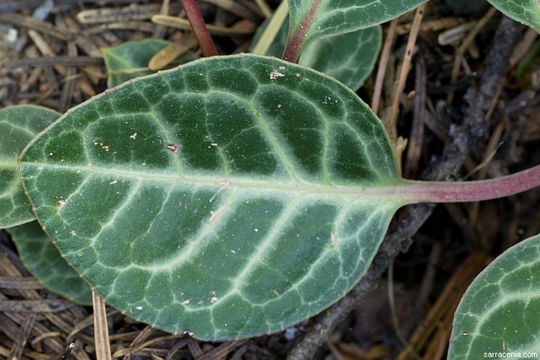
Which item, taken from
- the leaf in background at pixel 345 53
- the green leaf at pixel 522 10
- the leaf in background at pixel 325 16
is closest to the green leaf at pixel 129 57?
the leaf in background at pixel 345 53

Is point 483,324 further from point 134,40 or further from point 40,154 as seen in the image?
point 134,40

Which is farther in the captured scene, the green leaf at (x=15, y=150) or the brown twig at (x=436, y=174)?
the brown twig at (x=436, y=174)

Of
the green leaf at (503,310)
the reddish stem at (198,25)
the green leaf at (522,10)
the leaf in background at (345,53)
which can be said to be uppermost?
the green leaf at (522,10)

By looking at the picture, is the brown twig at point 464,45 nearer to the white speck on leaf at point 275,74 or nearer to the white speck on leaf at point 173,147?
the white speck on leaf at point 275,74

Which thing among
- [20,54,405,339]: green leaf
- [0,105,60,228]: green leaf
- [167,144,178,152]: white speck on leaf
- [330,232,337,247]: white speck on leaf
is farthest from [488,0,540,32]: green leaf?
[0,105,60,228]: green leaf

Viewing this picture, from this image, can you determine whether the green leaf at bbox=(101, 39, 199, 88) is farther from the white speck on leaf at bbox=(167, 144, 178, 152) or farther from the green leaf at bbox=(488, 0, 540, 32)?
the green leaf at bbox=(488, 0, 540, 32)

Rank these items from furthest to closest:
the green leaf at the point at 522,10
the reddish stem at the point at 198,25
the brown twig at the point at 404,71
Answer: the brown twig at the point at 404,71 → the reddish stem at the point at 198,25 → the green leaf at the point at 522,10

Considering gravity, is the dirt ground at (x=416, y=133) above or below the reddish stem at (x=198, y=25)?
below
